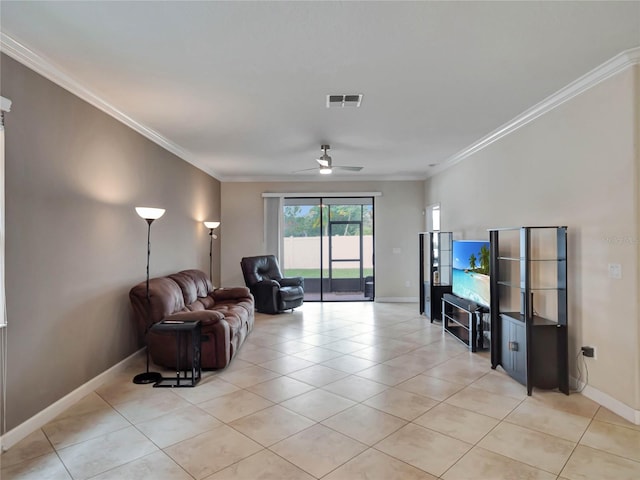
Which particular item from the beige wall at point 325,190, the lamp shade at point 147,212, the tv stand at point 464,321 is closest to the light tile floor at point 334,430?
the tv stand at point 464,321

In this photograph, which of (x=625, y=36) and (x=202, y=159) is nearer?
(x=625, y=36)

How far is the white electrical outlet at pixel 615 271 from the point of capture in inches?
109

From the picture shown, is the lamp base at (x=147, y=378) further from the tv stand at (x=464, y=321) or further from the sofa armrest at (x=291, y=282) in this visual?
the sofa armrest at (x=291, y=282)

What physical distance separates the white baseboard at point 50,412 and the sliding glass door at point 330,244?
190 inches

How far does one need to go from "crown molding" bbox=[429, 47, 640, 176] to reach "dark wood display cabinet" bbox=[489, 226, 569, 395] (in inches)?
46.1

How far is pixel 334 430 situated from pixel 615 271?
2.43 meters

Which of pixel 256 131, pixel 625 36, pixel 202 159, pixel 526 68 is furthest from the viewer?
pixel 202 159

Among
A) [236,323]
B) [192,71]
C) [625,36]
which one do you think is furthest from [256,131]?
[625,36]

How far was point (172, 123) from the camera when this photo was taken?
161 inches

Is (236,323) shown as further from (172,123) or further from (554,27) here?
(554,27)

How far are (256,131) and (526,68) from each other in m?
2.85

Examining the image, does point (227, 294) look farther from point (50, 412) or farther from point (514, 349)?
point (514, 349)

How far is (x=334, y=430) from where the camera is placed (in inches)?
102

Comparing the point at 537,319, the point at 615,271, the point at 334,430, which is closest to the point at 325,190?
the point at 537,319
